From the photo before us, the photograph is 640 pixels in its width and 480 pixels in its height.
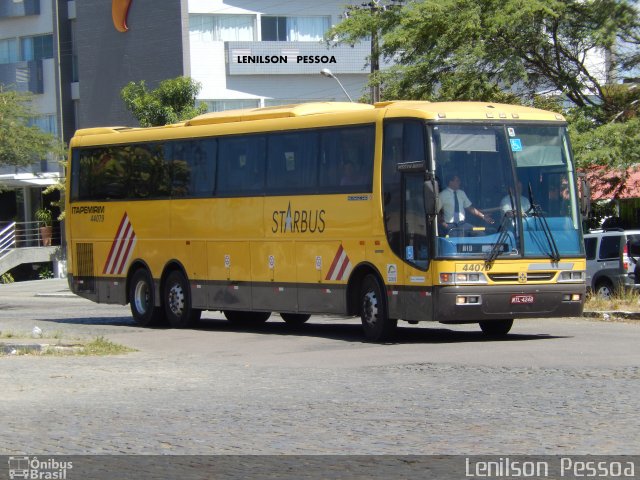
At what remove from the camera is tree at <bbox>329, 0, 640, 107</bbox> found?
28.8 metres

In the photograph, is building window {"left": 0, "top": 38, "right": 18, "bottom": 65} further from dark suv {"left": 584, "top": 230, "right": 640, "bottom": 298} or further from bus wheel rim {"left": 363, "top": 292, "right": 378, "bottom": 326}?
bus wheel rim {"left": 363, "top": 292, "right": 378, "bottom": 326}

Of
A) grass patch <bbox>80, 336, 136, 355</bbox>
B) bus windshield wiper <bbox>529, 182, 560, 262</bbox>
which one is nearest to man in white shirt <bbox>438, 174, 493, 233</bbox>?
bus windshield wiper <bbox>529, 182, 560, 262</bbox>

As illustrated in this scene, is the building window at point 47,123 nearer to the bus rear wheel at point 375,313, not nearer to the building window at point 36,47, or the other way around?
the building window at point 36,47

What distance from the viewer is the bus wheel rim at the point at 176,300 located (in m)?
22.5

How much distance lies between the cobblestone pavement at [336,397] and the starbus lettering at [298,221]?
1.87m

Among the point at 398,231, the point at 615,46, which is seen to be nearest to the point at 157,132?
the point at 398,231

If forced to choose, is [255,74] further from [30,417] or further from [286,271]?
[30,417]

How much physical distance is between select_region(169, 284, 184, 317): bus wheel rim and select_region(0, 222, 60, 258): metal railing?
29.2 metres

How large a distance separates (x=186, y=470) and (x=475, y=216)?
979 cm

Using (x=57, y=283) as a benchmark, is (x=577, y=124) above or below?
above

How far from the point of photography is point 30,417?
10.7 m

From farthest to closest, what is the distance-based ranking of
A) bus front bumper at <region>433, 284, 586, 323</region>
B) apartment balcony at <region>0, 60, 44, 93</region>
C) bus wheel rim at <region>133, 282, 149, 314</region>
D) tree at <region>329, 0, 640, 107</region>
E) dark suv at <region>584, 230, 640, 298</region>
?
1. apartment balcony at <region>0, 60, 44, 93</region>
2. tree at <region>329, 0, 640, 107</region>
3. dark suv at <region>584, 230, 640, 298</region>
4. bus wheel rim at <region>133, 282, 149, 314</region>
5. bus front bumper at <region>433, 284, 586, 323</region>

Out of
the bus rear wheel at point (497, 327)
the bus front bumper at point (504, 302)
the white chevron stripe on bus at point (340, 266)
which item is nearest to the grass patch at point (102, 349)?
the white chevron stripe on bus at point (340, 266)

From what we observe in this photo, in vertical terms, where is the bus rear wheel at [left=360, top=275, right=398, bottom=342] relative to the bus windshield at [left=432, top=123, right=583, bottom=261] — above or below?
below
